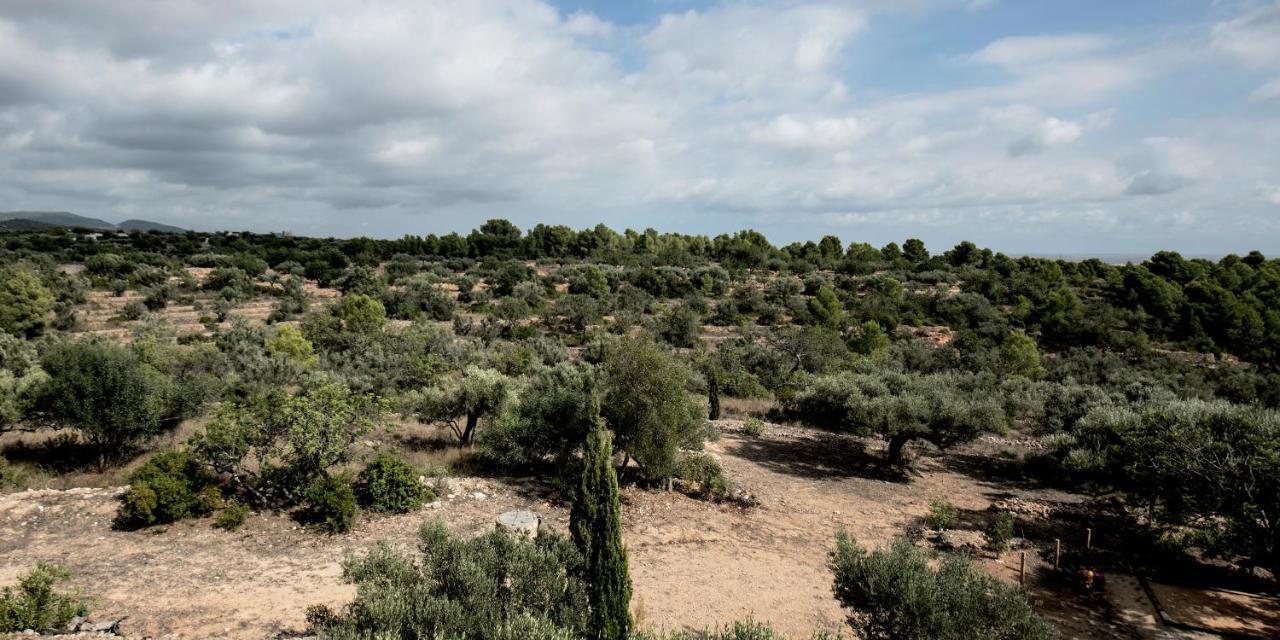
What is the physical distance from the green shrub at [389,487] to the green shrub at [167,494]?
8.63 ft

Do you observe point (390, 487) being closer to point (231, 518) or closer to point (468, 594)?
point (231, 518)

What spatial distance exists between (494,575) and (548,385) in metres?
8.76

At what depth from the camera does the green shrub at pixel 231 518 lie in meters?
11.0

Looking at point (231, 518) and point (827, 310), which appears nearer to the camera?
point (231, 518)

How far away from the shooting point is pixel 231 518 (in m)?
10.9

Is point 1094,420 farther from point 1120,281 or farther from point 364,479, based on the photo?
point 1120,281

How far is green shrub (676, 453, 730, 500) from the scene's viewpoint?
556 inches

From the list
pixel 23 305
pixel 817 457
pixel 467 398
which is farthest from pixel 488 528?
pixel 23 305

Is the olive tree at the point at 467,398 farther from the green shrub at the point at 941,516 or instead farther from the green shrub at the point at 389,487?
the green shrub at the point at 941,516

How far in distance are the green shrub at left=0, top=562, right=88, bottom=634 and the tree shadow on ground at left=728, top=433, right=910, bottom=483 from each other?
14.3m

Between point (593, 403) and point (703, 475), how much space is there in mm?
6014

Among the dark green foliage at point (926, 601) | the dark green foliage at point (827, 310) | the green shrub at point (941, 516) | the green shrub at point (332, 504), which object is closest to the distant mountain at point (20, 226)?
the green shrub at point (332, 504)

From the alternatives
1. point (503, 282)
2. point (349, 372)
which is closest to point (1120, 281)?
point (503, 282)

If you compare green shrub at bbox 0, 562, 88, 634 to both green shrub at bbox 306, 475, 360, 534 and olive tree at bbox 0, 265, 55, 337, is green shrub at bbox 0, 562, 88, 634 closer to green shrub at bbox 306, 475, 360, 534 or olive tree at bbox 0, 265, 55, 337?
green shrub at bbox 306, 475, 360, 534
